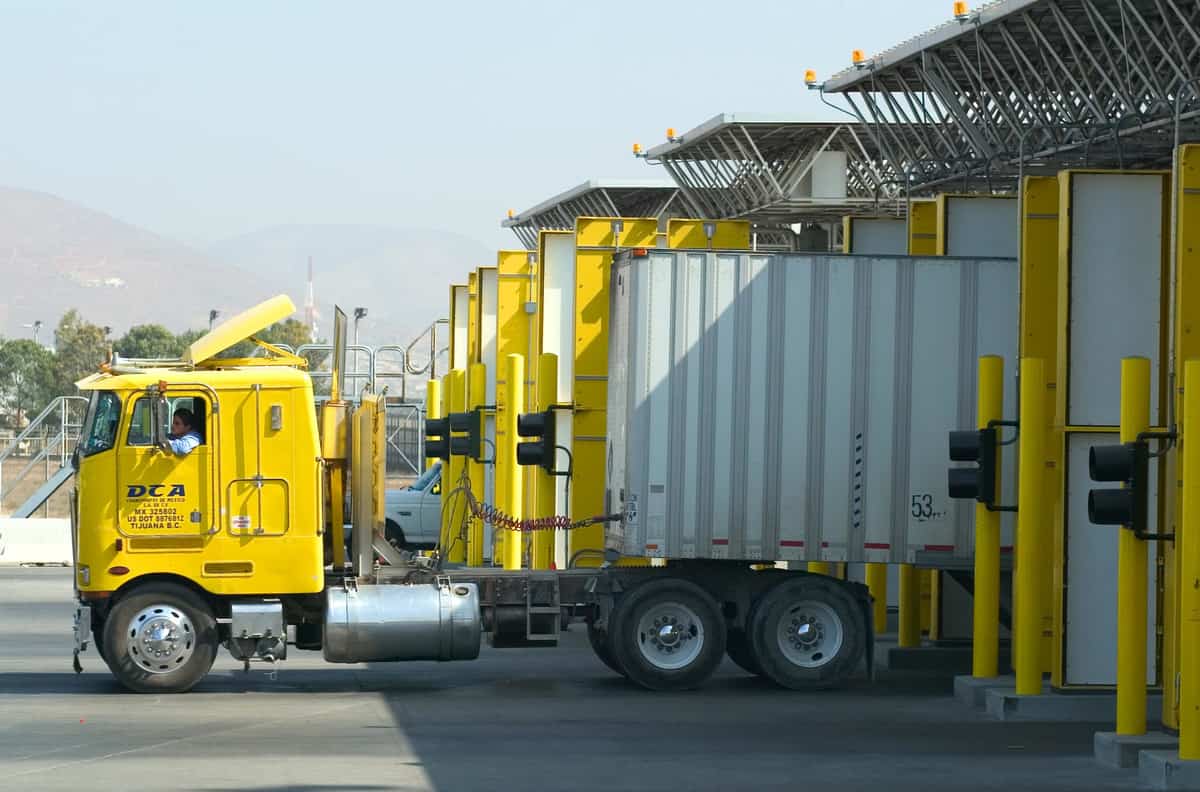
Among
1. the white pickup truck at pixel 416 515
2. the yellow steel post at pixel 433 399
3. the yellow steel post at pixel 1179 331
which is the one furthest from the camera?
the yellow steel post at pixel 433 399

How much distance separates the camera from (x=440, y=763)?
1338 cm

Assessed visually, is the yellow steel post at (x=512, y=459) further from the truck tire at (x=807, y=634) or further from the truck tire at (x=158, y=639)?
the truck tire at (x=158, y=639)

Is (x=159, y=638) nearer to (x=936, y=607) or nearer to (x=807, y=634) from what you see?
(x=807, y=634)

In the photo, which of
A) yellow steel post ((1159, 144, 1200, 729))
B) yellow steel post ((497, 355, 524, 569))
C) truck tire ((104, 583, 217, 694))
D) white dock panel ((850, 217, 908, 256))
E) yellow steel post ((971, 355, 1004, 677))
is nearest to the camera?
yellow steel post ((1159, 144, 1200, 729))

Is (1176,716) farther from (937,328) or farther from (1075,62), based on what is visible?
(1075,62)

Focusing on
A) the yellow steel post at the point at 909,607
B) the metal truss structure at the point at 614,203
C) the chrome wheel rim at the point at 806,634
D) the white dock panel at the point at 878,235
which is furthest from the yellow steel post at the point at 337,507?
the metal truss structure at the point at 614,203

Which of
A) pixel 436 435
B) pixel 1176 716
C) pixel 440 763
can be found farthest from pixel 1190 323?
pixel 436 435

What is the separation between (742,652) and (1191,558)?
6468 millimetres

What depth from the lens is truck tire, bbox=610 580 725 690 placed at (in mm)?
17469

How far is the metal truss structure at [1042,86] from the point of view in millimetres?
24109

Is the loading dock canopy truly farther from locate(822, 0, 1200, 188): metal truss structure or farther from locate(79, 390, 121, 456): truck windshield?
locate(79, 390, 121, 456): truck windshield

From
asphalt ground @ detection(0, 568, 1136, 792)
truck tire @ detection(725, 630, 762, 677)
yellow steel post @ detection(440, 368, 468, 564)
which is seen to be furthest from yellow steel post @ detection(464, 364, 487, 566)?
truck tire @ detection(725, 630, 762, 677)

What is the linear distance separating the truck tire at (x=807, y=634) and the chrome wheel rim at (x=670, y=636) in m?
0.52

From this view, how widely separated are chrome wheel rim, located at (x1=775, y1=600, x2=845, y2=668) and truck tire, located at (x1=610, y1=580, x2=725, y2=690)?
1.91ft
